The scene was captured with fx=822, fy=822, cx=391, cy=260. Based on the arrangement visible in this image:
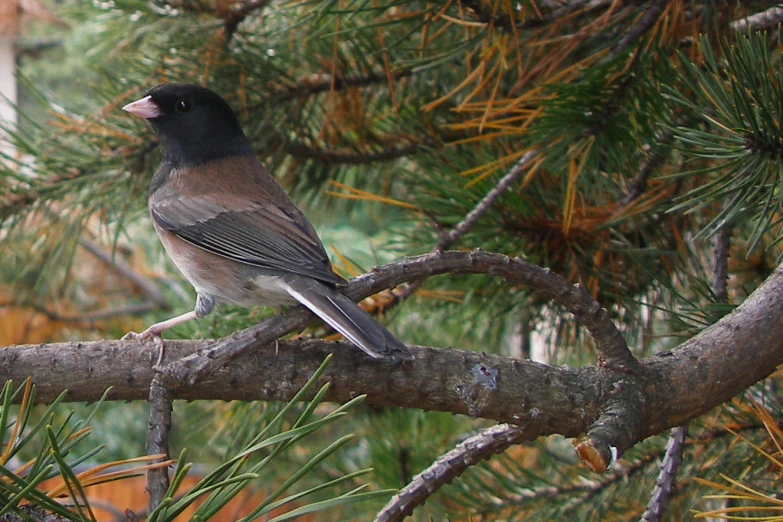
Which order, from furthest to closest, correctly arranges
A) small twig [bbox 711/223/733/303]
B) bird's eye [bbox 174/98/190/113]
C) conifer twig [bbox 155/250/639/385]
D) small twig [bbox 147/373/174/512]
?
bird's eye [bbox 174/98/190/113] → small twig [bbox 711/223/733/303] → conifer twig [bbox 155/250/639/385] → small twig [bbox 147/373/174/512]

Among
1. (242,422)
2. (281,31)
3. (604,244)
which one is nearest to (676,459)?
(604,244)

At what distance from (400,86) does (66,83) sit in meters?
3.15

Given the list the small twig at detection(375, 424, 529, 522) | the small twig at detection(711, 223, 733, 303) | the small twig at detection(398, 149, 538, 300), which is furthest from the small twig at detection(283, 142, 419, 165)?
the small twig at detection(375, 424, 529, 522)

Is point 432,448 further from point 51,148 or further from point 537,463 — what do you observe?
point 51,148

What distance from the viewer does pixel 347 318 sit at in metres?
1.05

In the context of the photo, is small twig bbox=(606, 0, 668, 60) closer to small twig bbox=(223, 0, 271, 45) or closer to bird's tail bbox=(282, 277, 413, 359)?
bird's tail bbox=(282, 277, 413, 359)

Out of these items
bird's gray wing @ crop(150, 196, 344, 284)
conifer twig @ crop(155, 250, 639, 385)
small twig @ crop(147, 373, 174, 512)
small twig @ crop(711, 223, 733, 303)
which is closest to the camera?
small twig @ crop(147, 373, 174, 512)

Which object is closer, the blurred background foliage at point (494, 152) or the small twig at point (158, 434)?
the small twig at point (158, 434)

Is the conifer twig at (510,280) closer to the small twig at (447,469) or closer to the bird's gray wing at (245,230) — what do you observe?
the small twig at (447,469)

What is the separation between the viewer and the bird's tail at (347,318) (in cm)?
94

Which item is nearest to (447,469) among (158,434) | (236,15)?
(158,434)

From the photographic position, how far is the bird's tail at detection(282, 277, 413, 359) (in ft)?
3.08

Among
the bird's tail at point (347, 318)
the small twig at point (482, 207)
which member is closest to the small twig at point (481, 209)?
the small twig at point (482, 207)

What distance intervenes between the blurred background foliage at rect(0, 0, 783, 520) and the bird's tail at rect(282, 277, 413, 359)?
156 millimetres
